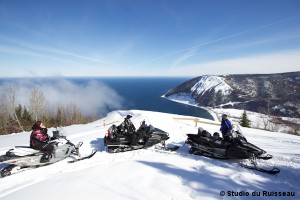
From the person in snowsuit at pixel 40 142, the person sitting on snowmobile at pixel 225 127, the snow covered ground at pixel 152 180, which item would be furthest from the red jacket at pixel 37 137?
the person sitting on snowmobile at pixel 225 127

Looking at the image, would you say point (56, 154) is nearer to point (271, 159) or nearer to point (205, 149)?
point (205, 149)

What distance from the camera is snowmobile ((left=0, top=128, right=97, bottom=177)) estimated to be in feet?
24.0

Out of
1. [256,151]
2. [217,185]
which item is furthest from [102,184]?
[256,151]

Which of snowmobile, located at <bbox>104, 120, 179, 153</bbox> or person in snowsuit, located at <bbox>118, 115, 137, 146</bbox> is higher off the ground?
person in snowsuit, located at <bbox>118, 115, 137, 146</bbox>

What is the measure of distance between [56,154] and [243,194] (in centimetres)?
674

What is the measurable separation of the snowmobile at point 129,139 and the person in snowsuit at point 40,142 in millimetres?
2477

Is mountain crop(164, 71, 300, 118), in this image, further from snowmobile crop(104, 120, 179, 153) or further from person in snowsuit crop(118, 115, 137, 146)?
person in snowsuit crop(118, 115, 137, 146)

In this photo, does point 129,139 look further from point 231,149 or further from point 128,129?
point 231,149

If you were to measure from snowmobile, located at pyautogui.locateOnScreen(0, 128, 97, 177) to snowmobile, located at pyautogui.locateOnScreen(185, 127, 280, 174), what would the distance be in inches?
182

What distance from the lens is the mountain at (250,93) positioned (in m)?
104

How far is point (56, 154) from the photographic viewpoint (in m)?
8.32

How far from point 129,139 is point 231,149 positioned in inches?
175

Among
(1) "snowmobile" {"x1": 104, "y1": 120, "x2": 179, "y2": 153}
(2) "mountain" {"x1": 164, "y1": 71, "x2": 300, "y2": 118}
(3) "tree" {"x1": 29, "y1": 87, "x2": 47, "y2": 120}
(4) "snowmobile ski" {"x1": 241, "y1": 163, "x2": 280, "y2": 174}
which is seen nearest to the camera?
(4) "snowmobile ski" {"x1": 241, "y1": 163, "x2": 280, "y2": 174}

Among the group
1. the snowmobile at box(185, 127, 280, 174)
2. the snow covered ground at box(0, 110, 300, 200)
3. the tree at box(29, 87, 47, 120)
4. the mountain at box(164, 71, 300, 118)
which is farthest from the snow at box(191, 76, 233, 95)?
the snow covered ground at box(0, 110, 300, 200)
